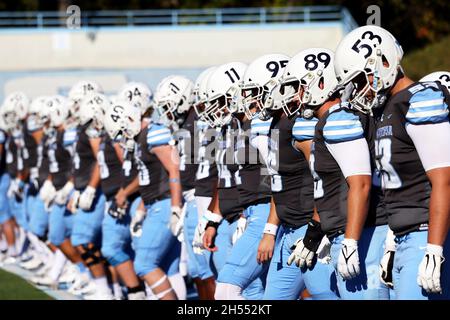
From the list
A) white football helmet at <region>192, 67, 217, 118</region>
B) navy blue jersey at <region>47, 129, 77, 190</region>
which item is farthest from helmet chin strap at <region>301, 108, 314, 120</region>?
navy blue jersey at <region>47, 129, 77, 190</region>

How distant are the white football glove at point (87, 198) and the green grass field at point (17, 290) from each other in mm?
910

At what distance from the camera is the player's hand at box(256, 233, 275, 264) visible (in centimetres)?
625

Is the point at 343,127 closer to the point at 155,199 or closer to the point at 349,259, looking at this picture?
the point at 349,259

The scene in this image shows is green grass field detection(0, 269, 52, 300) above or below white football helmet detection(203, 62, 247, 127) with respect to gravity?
below

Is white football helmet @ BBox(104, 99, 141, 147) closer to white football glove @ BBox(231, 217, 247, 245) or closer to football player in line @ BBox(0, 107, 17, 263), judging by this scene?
white football glove @ BBox(231, 217, 247, 245)

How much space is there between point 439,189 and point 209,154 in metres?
3.44

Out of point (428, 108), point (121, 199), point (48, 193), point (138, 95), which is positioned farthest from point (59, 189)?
point (428, 108)

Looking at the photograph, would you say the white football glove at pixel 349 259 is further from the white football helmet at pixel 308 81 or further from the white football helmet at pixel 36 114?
the white football helmet at pixel 36 114

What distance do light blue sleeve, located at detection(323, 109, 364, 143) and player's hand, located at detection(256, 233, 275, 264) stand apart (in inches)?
52.6

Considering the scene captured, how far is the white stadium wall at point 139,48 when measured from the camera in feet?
73.9

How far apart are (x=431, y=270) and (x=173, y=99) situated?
170 inches

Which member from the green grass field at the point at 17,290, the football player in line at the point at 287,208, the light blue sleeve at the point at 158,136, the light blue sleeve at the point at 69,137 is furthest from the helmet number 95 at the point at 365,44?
the light blue sleeve at the point at 69,137

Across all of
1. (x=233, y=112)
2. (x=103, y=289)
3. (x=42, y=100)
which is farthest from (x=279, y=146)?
(x=42, y=100)

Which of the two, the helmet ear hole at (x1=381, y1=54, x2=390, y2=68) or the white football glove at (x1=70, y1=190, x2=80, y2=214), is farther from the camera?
the white football glove at (x1=70, y1=190, x2=80, y2=214)
